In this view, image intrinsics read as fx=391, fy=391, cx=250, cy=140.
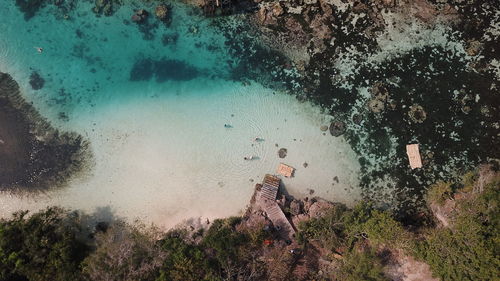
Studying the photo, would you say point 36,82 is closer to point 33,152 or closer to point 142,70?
point 33,152

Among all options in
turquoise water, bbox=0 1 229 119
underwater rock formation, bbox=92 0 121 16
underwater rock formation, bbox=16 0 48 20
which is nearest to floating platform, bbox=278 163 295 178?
turquoise water, bbox=0 1 229 119

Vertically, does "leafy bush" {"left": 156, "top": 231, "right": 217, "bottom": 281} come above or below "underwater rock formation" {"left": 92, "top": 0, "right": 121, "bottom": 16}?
below

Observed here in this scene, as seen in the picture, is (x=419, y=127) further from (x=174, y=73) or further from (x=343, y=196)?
(x=174, y=73)

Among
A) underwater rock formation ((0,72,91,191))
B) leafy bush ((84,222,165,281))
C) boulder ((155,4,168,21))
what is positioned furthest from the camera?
boulder ((155,4,168,21))

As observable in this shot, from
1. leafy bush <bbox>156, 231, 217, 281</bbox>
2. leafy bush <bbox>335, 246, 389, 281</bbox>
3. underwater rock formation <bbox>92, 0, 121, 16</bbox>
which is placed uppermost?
underwater rock formation <bbox>92, 0, 121, 16</bbox>

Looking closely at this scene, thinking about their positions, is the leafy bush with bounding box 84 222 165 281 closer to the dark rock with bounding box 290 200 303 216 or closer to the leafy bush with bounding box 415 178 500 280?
the dark rock with bounding box 290 200 303 216
